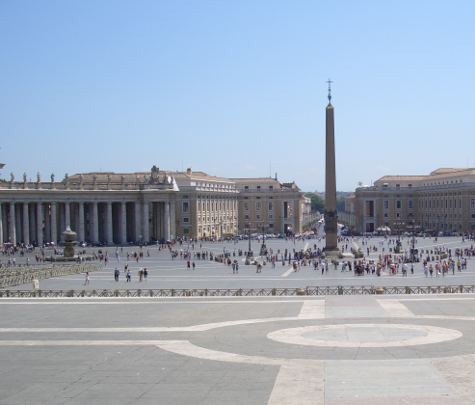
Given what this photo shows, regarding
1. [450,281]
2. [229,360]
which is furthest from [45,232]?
[229,360]

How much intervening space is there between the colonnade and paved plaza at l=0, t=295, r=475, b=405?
60309 mm

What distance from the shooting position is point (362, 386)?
15.6 meters

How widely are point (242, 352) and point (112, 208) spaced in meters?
81.1

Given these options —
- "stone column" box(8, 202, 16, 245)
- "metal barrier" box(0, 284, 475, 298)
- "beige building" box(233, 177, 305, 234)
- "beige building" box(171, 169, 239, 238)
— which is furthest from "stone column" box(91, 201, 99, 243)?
"metal barrier" box(0, 284, 475, 298)

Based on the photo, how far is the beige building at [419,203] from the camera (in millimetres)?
114500

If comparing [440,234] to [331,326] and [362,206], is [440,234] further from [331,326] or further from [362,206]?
[331,326]

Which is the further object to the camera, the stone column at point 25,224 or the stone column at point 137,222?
the stone column at point 137,222

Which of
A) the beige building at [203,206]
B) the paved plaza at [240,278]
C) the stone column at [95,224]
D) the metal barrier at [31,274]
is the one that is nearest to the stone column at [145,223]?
the stone column at [95,224]

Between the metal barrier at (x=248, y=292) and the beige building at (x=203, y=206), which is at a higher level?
the beige building at (x=203, y=206)

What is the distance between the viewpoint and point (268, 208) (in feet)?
431

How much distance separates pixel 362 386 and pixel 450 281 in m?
28.1

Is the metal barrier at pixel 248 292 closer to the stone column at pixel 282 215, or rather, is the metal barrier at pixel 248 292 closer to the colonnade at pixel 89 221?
the colonnade at pixel 89 221

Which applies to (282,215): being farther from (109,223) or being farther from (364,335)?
(364,335)

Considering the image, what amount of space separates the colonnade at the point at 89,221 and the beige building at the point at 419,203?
1661 inches
